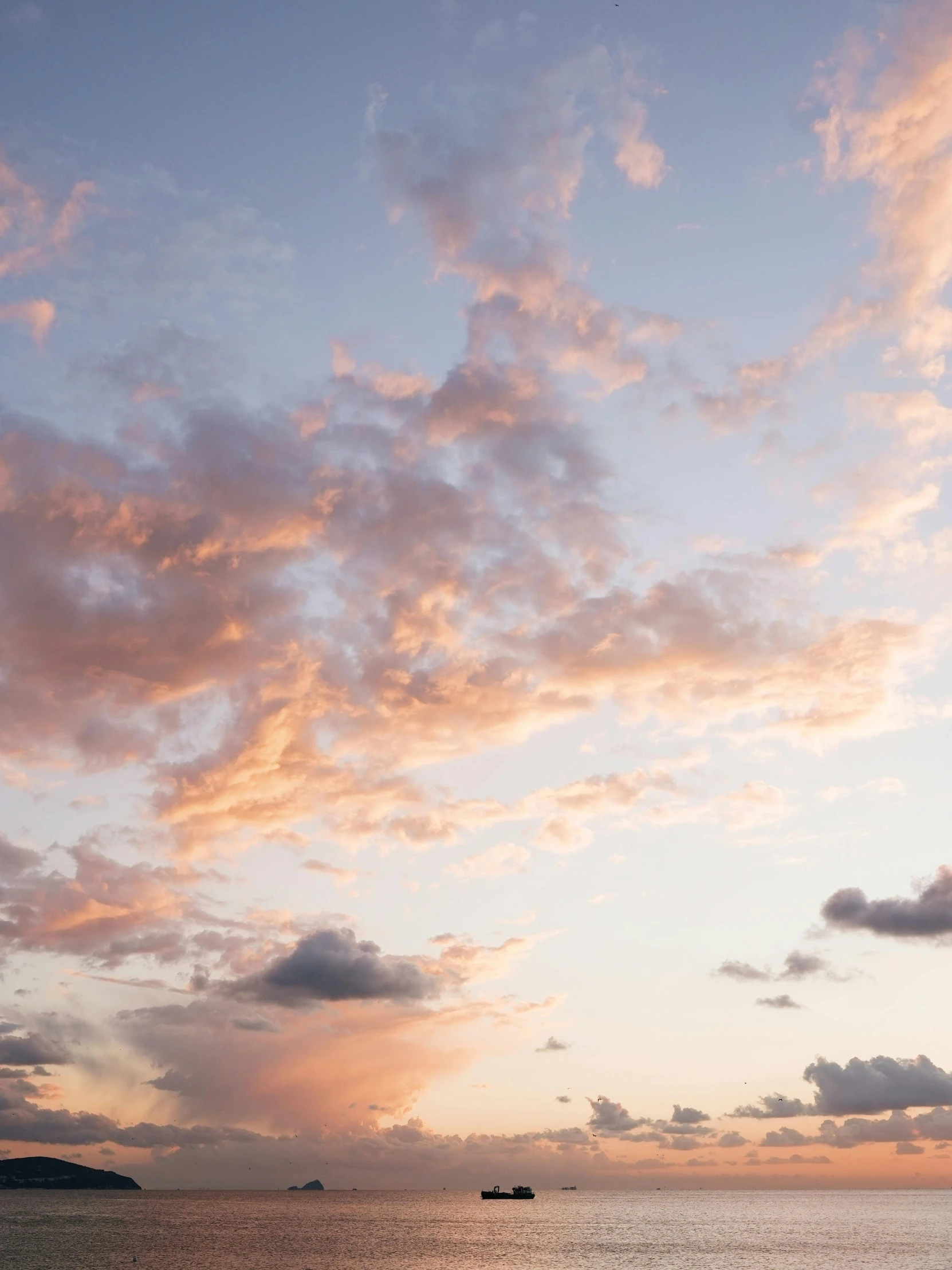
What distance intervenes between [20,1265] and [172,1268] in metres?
30.0

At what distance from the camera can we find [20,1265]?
198 m

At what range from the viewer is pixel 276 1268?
649ft

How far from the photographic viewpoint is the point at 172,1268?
19788 centimetres

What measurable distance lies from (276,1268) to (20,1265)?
5060 cm

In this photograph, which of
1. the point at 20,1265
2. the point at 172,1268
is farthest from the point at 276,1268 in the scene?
the point at 20,1265

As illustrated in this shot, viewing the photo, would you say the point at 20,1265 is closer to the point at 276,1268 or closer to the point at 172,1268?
the point at 172,1268

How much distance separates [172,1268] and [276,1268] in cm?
2064
